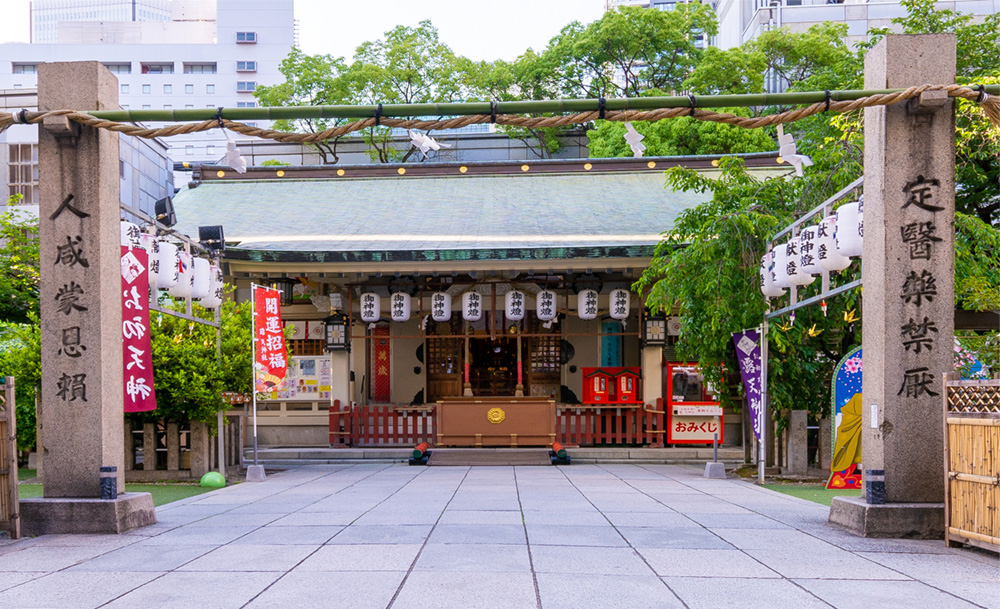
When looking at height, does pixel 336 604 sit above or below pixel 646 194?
below

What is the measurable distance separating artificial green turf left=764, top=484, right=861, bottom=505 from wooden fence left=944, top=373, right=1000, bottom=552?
346cm

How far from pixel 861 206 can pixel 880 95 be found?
1643mm

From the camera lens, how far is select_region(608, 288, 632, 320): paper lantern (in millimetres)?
18906

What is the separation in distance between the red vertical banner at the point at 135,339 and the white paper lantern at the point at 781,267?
28.3 feet

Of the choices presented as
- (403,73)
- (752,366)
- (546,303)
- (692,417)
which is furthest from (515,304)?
(403,73)

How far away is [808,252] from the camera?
10.8 metres

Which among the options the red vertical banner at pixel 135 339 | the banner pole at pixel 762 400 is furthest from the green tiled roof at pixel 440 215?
the red vertical banner at pixel 135 339

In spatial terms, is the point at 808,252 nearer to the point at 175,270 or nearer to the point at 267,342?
the point at 175,270

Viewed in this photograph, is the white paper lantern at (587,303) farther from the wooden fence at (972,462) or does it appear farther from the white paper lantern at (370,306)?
the wooden fence at (972,462)

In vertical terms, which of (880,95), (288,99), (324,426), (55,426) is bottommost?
(324,426)

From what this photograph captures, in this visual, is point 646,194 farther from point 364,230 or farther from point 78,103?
point 78,103

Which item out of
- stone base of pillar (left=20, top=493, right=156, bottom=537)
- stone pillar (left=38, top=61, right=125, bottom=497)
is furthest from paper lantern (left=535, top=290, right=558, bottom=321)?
stone base of pillar (left=20, top=493, right=156, bottom=537)

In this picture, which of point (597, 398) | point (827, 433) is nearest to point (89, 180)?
point (827, 433)

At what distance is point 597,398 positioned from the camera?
20.4 metres
